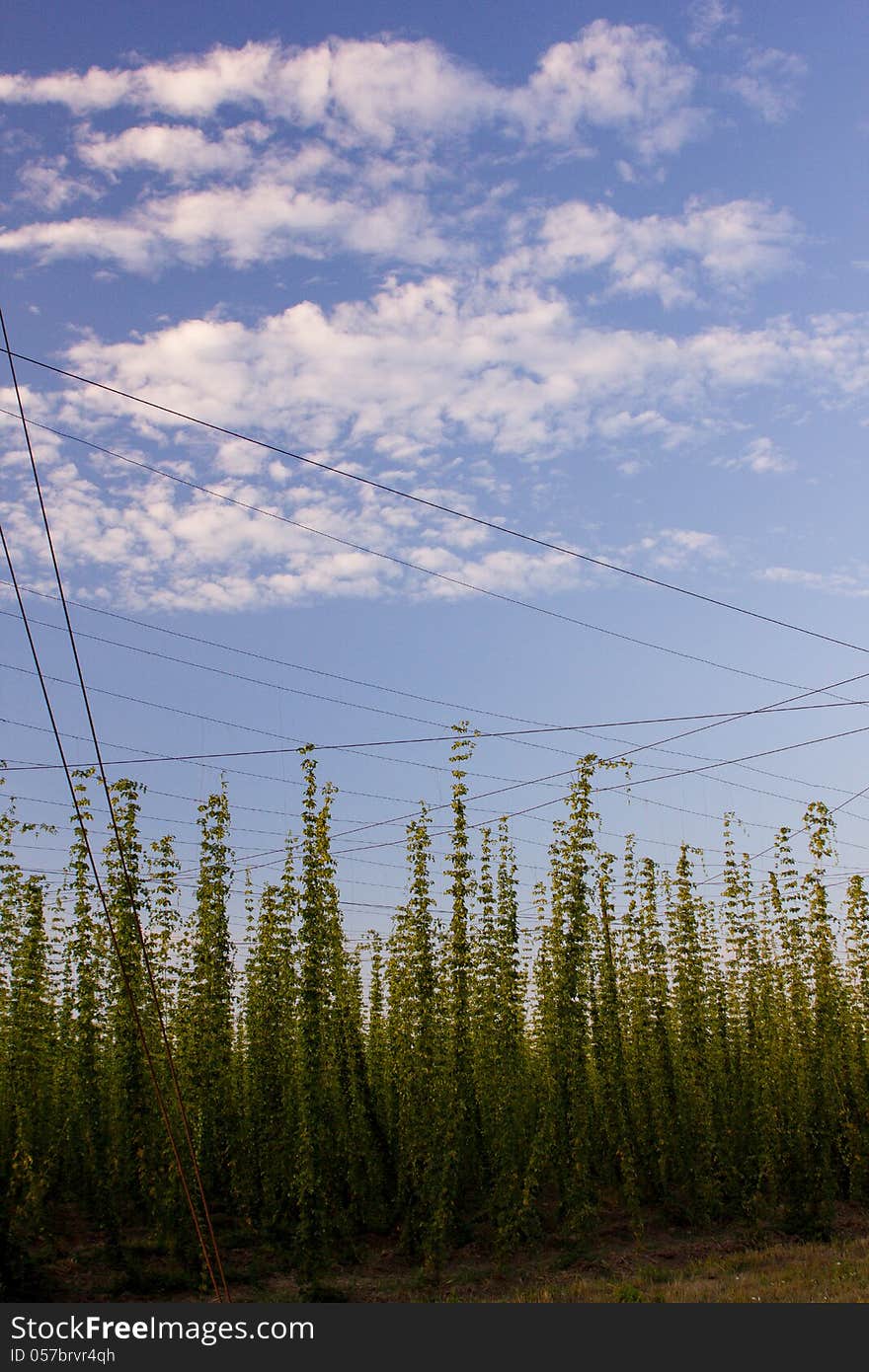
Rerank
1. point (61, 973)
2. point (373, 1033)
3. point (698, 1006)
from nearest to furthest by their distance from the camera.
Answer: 1. point (61, 973)
2. point (698, 1006)
3. point (373, 1033)

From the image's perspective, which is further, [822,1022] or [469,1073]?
[822,1022]

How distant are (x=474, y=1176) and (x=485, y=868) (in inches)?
214

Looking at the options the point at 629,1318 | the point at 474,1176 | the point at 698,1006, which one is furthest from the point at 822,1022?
the point at 629,1318

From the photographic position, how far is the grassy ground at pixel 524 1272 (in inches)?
520

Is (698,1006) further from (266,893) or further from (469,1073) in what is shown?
(266,893)

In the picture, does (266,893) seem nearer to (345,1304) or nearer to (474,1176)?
(474,1176)

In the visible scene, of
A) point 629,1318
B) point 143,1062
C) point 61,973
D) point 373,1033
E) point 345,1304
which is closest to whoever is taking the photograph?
point 629,1318

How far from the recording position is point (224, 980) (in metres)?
17.3

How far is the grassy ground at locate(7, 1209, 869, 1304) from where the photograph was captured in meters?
13.2

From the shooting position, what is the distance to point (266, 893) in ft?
60.3

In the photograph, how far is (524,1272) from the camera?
15.2m

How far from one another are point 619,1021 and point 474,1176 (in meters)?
4.88

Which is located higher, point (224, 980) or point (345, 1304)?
point (224, 980)

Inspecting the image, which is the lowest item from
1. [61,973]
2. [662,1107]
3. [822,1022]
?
[662,1107]
